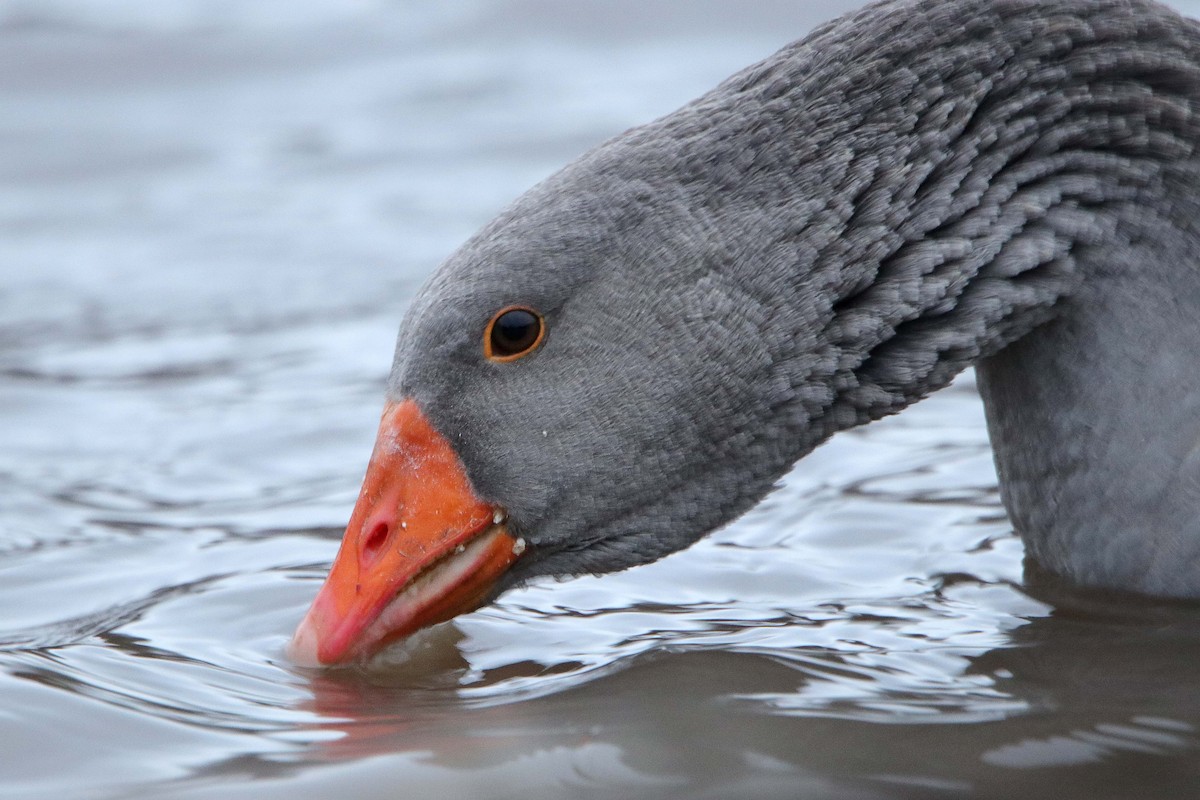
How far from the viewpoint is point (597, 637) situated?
675 cm

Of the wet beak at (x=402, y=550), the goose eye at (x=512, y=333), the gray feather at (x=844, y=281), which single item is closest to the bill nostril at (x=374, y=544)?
the wet beak at (x=402, y=550)

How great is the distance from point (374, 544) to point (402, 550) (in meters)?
0.11

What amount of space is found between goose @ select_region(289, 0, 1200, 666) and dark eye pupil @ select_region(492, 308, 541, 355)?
10mm

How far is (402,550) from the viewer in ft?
20.3

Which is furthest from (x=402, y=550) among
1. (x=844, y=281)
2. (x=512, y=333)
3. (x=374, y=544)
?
(x=844, y=281)

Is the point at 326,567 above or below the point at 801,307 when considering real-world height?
below

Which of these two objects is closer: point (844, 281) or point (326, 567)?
point (844, 281)

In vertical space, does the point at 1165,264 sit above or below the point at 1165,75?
below

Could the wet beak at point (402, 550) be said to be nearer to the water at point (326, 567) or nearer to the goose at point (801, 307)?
the goose at point (801, 307)

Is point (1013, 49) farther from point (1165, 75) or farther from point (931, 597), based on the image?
point (931, 597)

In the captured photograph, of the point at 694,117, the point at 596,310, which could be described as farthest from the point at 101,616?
the point at 694,117

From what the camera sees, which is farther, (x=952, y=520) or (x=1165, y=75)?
(x=952, y=520)

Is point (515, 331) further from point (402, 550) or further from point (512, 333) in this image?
point (402, 550)

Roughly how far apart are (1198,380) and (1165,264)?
1.49 feet
